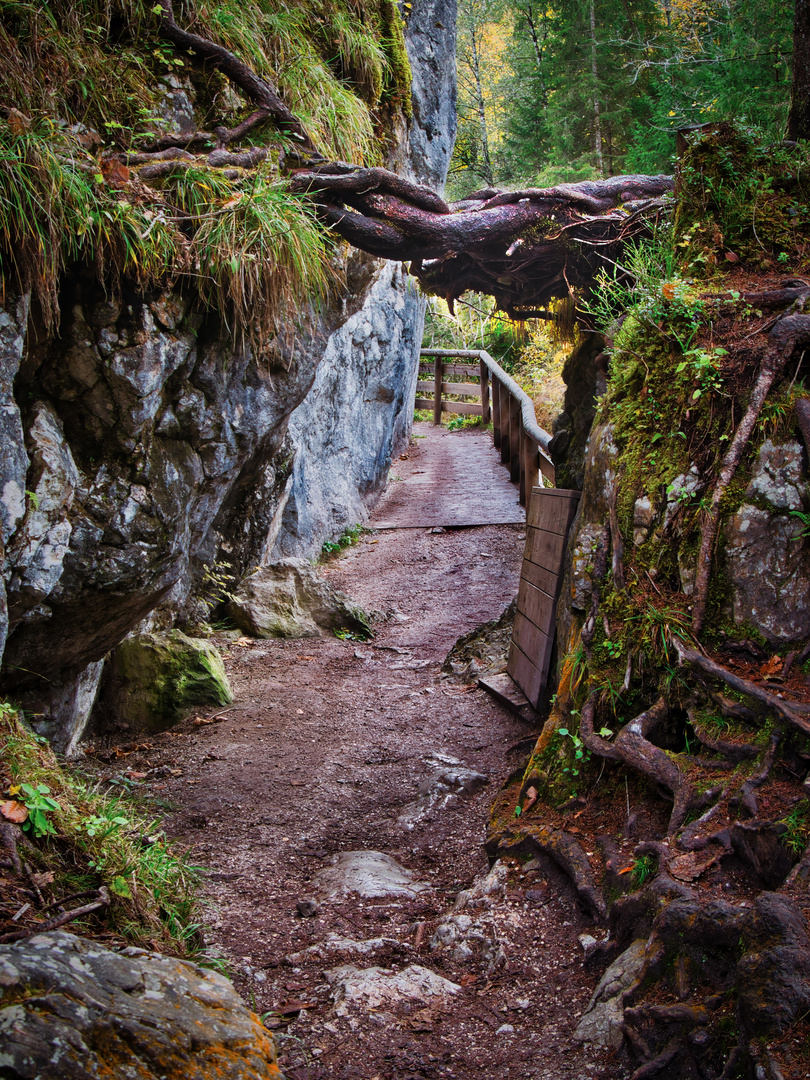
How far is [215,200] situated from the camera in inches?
155

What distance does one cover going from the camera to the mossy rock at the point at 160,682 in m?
5.05

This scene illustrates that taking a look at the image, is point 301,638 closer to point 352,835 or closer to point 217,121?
point 352,835

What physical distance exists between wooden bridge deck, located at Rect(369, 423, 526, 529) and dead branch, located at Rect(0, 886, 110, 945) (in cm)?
814

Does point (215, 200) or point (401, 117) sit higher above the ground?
point (401, 117)

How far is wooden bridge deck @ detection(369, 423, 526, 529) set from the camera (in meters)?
10.3

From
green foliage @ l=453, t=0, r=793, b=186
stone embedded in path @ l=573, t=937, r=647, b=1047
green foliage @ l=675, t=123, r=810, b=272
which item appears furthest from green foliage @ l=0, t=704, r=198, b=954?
green foliage @ l=453, t=0, r=793, b=186

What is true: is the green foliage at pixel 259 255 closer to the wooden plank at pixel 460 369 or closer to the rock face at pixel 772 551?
the rock face at pixel 772 551

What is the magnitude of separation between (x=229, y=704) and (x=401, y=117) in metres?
6.03

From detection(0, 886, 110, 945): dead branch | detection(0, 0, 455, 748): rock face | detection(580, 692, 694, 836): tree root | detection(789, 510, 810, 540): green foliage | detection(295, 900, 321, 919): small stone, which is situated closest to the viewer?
detection(0, 886, 110, 945): dead branch

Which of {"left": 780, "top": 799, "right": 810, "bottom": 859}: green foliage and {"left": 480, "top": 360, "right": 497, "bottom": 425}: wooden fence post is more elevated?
{"left": 480, "top": 360, "right": 497, "bottom": 425}: wooden fence post

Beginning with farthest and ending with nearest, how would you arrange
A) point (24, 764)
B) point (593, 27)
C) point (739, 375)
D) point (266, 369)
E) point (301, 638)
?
point (593, 27)
point (301, 638)
point (266, 369)
point (739, 375)
point (24, 764)

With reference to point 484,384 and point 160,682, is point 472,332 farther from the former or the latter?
point 160,682

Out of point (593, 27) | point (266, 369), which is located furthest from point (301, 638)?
point (593, 27)

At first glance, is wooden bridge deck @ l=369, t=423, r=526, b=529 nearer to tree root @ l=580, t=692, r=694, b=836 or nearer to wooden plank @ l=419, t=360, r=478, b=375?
wooden plank @ l=419, t=360, r=478, b=375
